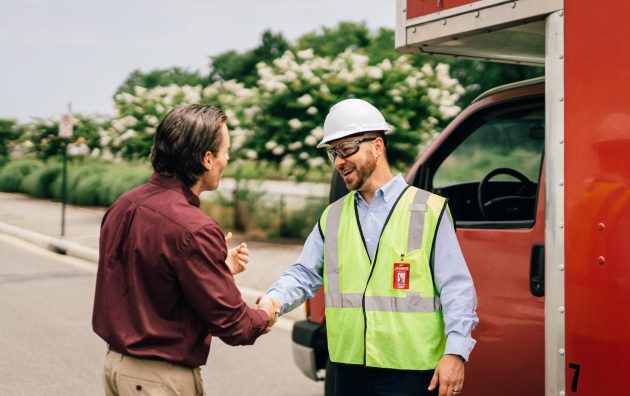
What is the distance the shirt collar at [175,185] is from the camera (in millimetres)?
2801

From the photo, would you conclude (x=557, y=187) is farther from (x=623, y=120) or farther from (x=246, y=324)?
(x=246, y=324)

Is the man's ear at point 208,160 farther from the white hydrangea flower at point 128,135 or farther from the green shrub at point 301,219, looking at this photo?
the white hydrangea flower at point 128,135

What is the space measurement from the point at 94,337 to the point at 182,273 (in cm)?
578

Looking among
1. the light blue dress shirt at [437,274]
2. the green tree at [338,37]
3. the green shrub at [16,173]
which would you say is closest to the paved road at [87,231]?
the green shrub at [16,173]

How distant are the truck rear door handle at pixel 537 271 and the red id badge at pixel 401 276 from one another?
74cm

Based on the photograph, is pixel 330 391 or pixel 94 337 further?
pixel 94 337

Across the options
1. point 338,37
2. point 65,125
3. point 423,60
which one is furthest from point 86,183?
point 338,37

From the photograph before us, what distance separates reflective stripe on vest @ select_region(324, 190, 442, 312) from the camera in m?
3.17

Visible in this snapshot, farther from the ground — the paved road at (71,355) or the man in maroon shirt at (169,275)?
the man in maroon shirt at (169,275)

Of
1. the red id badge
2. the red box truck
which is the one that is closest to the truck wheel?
the red box truck

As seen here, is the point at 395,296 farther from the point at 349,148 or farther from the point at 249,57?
the point at 249,57

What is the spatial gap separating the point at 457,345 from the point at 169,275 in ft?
3.48

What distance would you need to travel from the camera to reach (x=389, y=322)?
10.5 ft

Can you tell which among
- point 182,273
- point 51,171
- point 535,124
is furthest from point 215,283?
point 51,171
